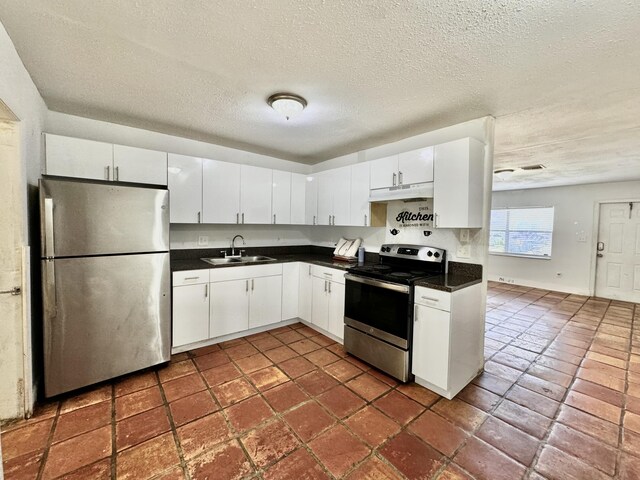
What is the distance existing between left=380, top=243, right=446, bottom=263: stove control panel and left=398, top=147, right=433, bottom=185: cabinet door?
72cm

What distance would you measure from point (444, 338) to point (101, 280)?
9.21 feet

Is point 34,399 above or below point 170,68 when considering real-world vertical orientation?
below

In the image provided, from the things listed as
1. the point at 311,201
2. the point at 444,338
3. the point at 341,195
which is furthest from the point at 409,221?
the point at 311,201

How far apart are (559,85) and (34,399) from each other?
4.46 meters

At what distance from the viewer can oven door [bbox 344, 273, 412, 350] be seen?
242 cm

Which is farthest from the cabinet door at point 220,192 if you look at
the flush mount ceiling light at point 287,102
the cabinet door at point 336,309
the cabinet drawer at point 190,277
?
the cabinet door at point 336,309

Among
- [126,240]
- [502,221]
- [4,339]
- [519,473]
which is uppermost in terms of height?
[502,221]

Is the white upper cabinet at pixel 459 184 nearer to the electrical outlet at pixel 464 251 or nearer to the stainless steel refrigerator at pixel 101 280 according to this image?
the electrical outlet at pixel 464 251

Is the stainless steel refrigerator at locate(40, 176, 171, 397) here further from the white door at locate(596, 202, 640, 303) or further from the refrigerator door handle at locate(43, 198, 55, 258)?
the white door at locate(596, 202, 640, 303)

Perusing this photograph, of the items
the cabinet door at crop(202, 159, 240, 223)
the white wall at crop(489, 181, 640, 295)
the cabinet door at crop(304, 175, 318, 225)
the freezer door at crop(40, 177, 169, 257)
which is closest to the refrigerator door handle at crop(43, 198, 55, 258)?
the freezer door at crop(40, 177, 169, 257)

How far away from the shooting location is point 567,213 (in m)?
5.91

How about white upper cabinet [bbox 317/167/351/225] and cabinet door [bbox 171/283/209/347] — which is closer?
cabinet door [bbox 171/283/209/347]

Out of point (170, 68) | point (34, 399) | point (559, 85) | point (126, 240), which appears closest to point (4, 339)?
point (34, 399)

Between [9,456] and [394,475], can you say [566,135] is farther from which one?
[9,456]
